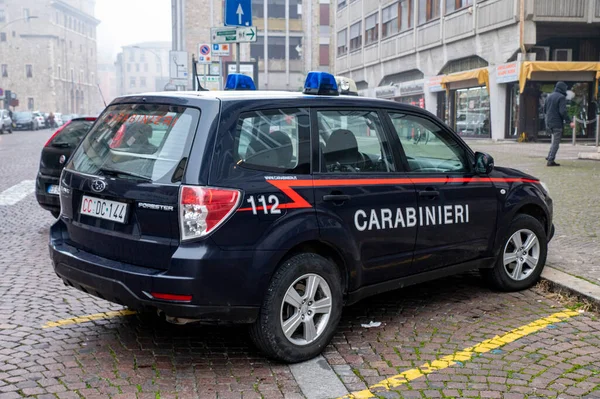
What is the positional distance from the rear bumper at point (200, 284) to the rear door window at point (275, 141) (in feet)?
1.81

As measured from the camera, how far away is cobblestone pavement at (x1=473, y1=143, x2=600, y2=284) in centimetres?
648

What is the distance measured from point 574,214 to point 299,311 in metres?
6.20

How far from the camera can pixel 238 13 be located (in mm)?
12297

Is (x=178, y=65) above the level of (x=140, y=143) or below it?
above

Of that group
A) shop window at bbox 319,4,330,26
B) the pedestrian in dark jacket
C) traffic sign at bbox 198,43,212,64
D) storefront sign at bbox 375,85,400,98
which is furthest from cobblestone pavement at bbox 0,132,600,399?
shop window at bbox 319,4,330,26

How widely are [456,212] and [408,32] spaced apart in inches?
1459

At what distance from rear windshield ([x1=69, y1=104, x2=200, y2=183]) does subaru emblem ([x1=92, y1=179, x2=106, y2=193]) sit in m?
0.08

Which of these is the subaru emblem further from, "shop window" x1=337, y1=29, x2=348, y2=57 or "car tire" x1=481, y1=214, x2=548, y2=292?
"shop window" x1=337, y1=29, x2=348, y2=57

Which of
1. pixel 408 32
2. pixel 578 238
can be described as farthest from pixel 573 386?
pixel 408 32

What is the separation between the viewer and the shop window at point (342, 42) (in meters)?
53.9

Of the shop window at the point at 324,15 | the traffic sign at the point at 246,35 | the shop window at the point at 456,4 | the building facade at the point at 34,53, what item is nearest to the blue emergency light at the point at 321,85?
the traffic sign at the point at 246,35

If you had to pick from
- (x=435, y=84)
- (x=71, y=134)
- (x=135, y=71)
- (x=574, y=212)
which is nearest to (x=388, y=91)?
(x=435, y=84)

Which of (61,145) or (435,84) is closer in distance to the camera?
(61,145)

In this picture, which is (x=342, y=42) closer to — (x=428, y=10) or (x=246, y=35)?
(x=428, y=10)
